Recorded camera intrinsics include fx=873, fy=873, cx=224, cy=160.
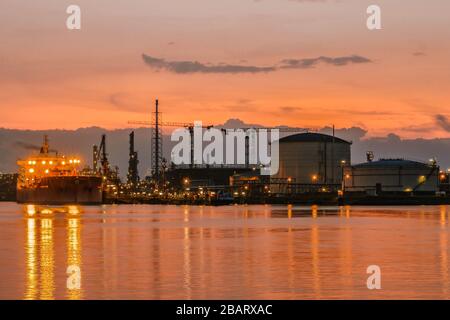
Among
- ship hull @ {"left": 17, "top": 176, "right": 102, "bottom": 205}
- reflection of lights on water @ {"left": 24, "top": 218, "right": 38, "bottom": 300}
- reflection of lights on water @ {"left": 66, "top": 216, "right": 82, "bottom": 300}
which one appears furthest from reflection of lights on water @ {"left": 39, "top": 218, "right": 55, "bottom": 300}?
ship hull @ {"left": 17, "top": 176, "right": 102, "bottom": 205}

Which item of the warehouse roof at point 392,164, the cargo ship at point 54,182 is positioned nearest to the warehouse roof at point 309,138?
the warehouse roof at point 392,164

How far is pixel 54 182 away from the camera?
174m

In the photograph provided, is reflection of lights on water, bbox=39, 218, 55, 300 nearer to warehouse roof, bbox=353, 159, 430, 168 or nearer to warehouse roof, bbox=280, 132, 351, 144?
warehouse roof, bbox=353, 159, 430, 168

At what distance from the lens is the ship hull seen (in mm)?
174625

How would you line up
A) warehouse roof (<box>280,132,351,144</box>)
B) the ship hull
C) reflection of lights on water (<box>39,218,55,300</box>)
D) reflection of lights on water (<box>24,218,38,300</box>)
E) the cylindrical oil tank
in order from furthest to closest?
warehouse roof (<box>280,132,351,144</box>) → the cylindrical oil tank → the ship hull → reflection of lights on water (<box>39,218,55,300</box>) → reflection of lights on water (<box>24,218,38,300</box>)

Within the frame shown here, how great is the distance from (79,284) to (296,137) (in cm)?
16141

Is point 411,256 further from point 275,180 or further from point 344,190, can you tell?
point 275,180

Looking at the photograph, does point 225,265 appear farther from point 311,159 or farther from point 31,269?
point 311,159

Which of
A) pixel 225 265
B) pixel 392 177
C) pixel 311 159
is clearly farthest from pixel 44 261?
pixel 311 159

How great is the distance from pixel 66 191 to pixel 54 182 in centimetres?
A: 300

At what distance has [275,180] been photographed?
7584 inches

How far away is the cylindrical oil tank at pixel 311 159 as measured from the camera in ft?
610

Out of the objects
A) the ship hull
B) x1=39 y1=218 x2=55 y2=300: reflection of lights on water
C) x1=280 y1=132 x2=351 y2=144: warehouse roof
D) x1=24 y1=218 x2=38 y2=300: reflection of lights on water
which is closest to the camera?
x1=24 y1=218 x2=38 y2=300: reflection of lights on water
